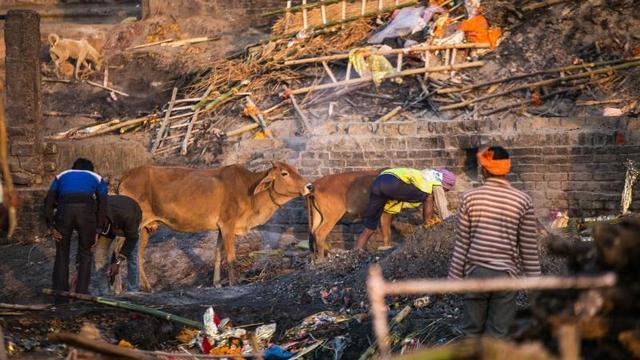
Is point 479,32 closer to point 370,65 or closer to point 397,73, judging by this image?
point 397,73

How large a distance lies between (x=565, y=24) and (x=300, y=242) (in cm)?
659

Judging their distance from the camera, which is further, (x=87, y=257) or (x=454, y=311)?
(x=87, y=257)

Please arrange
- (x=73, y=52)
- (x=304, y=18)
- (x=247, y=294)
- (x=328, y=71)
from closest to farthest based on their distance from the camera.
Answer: (x=247, y=294) < (x=328, y=71) < (x=304, y=18) < (x=73, y=52)

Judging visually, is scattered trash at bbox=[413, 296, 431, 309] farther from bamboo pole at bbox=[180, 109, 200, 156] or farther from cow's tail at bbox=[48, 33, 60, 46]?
cow's tail at bbox=[48, 33, 60, 46]

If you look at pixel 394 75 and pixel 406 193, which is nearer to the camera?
pixel 406 193

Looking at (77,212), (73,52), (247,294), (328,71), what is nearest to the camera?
(77,212)

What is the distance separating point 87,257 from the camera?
12.6 metres

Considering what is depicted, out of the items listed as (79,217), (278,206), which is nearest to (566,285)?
(79,217)

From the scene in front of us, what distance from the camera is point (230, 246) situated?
14609 millimetres

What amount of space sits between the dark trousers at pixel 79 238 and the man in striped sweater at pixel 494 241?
565 cm

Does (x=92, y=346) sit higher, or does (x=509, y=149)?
(x=92, y=346)

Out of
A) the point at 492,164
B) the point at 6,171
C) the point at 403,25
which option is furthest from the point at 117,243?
the point at 6,171

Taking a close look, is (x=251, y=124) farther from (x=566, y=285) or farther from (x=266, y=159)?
(x=566, y=285)

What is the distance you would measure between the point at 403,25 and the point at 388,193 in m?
6.60
